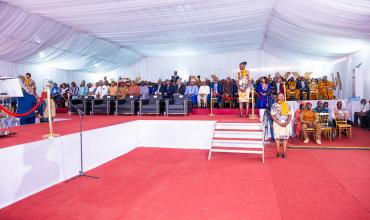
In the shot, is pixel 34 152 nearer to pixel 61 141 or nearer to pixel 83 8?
pixel 61 141

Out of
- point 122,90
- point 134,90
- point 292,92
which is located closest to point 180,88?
point 134,90

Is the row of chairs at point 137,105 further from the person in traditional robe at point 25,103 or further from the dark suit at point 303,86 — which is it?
the dark suit at point 303,86

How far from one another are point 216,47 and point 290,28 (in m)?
4.61

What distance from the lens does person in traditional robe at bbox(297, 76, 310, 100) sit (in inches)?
372

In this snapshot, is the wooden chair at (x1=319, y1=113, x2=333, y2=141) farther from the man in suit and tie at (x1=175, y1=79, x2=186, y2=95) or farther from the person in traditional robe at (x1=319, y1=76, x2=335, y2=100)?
the man in suit and tie at (x1=175, y1=79, x2=186, y2=95)

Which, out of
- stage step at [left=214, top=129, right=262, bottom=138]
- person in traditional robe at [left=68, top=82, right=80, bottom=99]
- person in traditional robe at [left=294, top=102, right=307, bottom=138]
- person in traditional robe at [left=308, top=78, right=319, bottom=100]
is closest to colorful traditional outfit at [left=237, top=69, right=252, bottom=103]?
stage step at [left=214, top=129, right=262, bottom=138]

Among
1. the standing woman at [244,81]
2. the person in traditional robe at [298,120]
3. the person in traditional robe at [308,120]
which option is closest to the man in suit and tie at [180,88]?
the standing woman at [244,81]

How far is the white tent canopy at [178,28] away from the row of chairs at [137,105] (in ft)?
8.26

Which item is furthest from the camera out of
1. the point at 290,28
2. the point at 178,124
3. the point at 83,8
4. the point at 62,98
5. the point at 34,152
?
the point at 62,98

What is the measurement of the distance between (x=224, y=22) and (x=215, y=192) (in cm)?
650

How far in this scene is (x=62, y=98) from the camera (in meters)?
10.7

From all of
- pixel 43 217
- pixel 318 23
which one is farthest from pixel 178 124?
pixel 318 23

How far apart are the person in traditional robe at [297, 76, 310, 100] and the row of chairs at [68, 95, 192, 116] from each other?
165 inches

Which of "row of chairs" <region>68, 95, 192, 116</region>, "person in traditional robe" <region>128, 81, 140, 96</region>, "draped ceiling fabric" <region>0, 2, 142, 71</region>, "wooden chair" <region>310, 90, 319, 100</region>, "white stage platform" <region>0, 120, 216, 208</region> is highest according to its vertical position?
"draped ceiling fabric" <region>0, 2, 142, 71</region>
